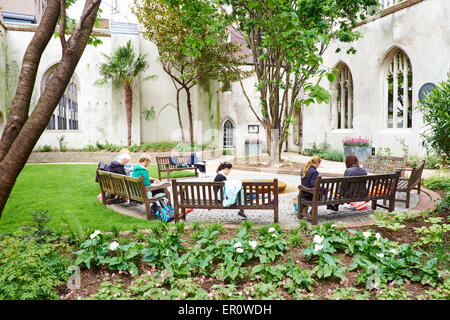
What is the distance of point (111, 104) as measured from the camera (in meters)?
20.7

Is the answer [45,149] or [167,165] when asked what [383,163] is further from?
[45,149]

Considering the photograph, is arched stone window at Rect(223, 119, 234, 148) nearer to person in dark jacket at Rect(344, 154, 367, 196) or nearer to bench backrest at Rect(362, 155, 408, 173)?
bench backrest at Rect(362, 155, 408, 173)

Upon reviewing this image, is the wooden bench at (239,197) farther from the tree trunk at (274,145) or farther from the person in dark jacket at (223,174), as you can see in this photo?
the tree trunk at (274,145)

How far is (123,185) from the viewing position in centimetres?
635

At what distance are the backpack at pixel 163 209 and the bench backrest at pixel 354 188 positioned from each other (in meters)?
2.66

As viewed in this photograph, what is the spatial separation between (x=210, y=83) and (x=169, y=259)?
20.9m

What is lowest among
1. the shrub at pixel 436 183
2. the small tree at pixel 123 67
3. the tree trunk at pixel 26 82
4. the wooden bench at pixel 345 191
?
the shrub at pixel 436 183

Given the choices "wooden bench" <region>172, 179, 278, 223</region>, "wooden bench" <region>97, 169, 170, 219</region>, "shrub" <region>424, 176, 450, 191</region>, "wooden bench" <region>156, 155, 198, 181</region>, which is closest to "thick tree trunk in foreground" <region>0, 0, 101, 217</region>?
"wooden bench" <region>172, 179, 278, 223</region>

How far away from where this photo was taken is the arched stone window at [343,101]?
59.6ft

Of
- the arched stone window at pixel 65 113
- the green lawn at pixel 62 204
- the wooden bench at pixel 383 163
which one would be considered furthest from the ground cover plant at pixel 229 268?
the arched stone window at pixel 65 113

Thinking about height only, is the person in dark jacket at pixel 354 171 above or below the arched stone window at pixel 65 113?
below

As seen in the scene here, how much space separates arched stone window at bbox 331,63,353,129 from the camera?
18172 millimetres

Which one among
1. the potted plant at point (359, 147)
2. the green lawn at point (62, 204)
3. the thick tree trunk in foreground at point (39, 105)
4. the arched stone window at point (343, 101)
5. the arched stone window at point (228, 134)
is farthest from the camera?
the arched stone window at point (228, 134)

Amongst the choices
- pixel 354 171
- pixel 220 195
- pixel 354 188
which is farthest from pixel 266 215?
pixel 354 171
